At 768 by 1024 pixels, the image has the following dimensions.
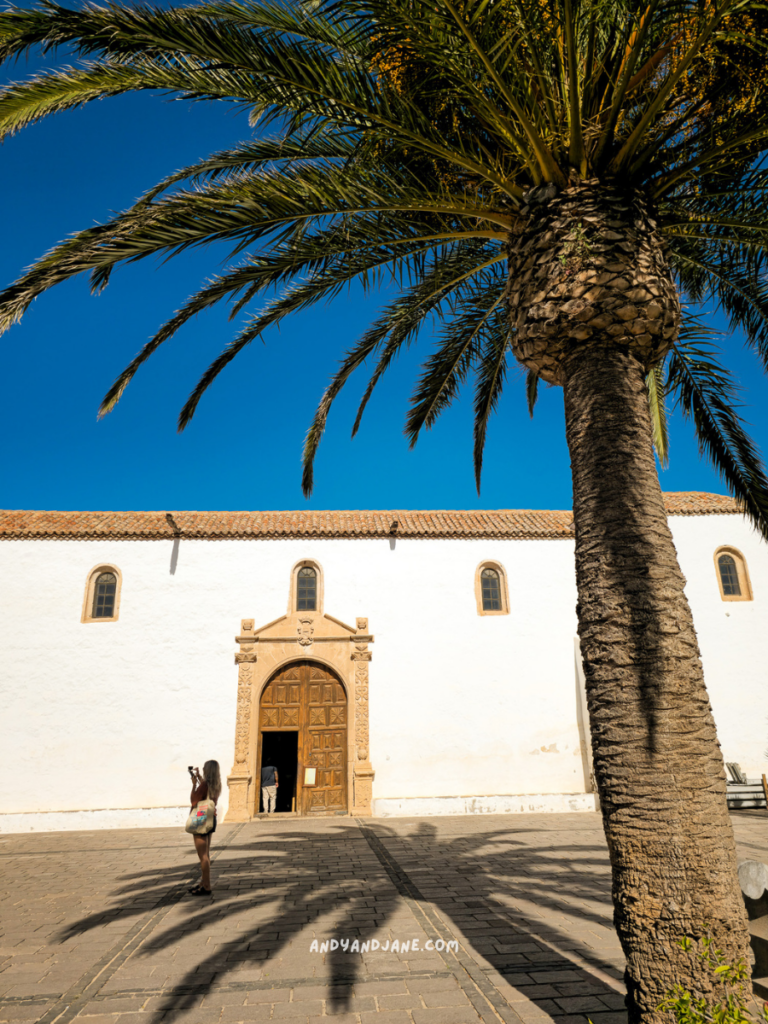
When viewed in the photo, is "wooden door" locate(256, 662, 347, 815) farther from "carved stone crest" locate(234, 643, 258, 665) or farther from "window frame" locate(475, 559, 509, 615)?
"window frame" locate(475, 559, 509, 615)

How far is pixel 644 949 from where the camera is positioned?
9.84 ft

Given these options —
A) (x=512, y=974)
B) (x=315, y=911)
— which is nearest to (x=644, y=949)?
(x=512, y=974)

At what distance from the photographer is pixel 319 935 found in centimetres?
552

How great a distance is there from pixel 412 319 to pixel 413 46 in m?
2.61

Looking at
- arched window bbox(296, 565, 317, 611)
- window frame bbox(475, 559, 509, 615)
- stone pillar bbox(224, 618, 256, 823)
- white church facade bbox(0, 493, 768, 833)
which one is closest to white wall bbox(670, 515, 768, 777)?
white church facade bbox(0, 493, 768, 833)

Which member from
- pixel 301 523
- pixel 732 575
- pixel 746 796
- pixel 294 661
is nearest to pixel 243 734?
pixel 294 661

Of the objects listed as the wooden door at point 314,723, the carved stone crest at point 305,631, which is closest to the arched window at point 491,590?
the wooden door at point 314,723

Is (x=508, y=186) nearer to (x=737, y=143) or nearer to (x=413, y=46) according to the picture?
(x=413, y=46)

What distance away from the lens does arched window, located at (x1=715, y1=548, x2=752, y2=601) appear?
15.8 meters

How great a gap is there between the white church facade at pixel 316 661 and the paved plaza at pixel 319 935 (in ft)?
11.1

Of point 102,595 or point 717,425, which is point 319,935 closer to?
point 717,425

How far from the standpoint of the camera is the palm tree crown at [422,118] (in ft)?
11.7

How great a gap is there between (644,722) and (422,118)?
3.81 m

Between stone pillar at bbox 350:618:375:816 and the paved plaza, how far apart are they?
3.45 metres
